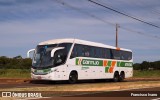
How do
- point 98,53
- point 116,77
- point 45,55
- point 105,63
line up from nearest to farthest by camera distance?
point 45,55
point 98,53
point 105,63
point 116,77

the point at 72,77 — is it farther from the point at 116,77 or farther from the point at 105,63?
the point at 116,77

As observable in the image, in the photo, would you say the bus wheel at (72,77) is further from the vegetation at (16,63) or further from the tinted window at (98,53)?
the vegetation at (16,63)

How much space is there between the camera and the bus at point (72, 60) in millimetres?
26578

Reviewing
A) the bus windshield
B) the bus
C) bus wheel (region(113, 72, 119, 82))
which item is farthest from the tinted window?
bus wheel (region(113, 72, 119, 82))

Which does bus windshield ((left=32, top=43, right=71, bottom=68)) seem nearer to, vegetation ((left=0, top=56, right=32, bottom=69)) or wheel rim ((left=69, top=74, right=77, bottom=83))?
wheel rim ((left=69, top=74, right=77, bottom=83))

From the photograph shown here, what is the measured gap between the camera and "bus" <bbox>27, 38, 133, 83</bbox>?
26.6m

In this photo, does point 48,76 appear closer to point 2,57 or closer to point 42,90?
point 42,90

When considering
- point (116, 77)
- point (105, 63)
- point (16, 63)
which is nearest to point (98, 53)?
point (105, 63)

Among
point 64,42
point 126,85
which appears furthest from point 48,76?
point 126,85

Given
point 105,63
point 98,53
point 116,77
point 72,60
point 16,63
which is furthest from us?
point 16,63

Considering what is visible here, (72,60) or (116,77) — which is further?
(116,77)

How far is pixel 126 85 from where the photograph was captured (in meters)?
26.3

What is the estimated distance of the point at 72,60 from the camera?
→ 27969 mm

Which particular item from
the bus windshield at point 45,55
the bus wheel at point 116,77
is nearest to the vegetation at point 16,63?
the bus wheel at point 116,77
